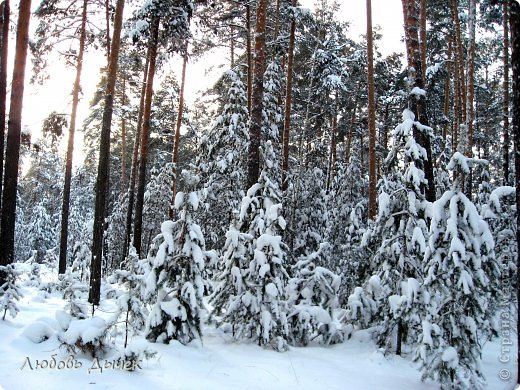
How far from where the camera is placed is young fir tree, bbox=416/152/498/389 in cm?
532

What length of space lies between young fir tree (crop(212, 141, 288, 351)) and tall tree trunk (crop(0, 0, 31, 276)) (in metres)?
5.21

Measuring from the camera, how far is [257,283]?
7332 mm

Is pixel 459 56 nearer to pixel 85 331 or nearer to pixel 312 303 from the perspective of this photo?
pixel 312 303

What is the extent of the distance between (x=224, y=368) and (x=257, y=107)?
19.1ft

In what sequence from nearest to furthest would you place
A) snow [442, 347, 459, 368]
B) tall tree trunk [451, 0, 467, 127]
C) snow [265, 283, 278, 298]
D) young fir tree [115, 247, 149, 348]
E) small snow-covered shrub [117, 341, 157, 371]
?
1. small snow-covered shrub [117, 341, 157, 371]
2. snow [442, 347, 459, 368]
3. young fir tree [115, 247, 149, 348]
4. snow [265, 283, 278, 298]
5. tall tree trunk [451, 0, 467, 127]

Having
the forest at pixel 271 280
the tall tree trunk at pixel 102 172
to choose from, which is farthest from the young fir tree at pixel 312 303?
the tall tree trunk at pixel 102 172

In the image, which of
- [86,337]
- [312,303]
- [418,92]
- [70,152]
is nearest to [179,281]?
[86,337]

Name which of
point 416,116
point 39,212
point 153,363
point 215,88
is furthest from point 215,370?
point 39,212

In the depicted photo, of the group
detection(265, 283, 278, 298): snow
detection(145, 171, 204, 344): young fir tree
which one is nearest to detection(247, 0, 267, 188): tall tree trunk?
detection(145, 171, 204, 344): young fir tree

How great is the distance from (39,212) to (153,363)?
37748 mm

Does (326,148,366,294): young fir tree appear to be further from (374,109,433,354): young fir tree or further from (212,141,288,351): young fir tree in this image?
(212,141,288,351): young fir tree

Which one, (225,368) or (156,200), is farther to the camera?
(156,200)

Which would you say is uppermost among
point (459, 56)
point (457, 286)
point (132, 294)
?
point (459, 56)

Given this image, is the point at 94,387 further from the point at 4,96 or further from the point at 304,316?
the point at 4,96
